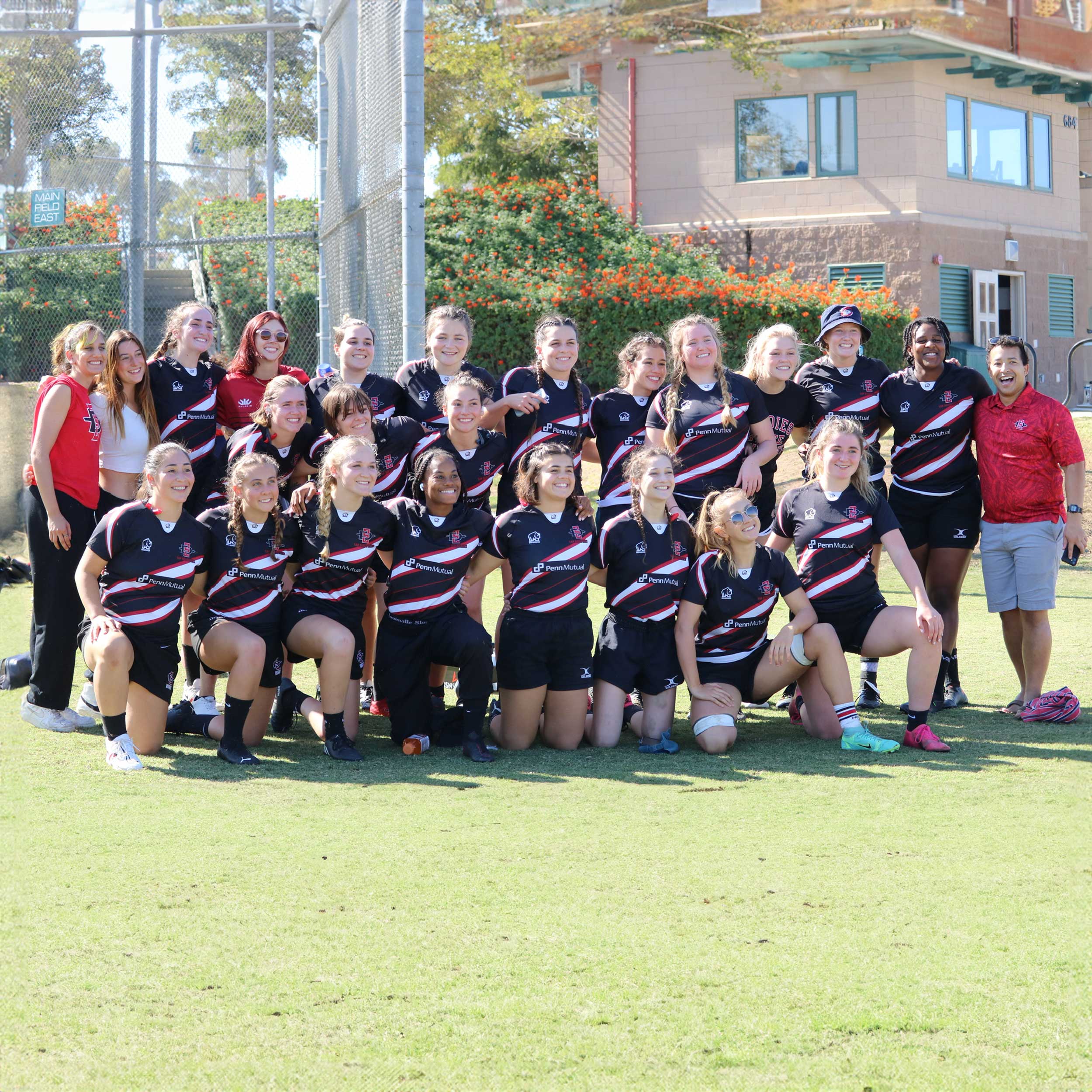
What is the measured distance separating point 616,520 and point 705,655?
2.35ft

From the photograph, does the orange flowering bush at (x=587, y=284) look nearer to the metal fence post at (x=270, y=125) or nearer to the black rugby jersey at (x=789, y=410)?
the metal fence post at (x=270, y=125)

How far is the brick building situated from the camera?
2098 centimetres

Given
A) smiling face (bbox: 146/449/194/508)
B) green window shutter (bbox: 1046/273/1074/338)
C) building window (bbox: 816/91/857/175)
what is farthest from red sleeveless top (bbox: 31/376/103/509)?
green window shutter (bbox: 1046/273/1074/338)

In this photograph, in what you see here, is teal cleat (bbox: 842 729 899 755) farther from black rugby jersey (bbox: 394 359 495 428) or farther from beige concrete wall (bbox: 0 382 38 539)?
beige concrete wall (bbox: 0 382 38 539)

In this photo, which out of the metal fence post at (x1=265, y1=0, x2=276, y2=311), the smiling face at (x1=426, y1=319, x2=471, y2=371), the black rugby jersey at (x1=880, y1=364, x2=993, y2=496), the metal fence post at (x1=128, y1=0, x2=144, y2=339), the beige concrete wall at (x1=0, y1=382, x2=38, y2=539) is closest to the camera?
the smiling face at (x1=426, y1=319, x2=471, y2=371)

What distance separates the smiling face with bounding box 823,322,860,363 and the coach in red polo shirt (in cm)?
65

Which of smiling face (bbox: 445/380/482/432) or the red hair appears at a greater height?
the red hair

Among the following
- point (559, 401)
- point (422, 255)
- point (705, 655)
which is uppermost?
point (422, 255)

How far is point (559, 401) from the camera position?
6.54 meters

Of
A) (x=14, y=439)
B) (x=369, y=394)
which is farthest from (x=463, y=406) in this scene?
(x=14, y=439)

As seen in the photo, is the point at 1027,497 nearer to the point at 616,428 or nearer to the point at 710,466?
the point at 710,466

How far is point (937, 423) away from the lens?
652cm

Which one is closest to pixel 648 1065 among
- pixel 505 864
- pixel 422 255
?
pixel 505 864

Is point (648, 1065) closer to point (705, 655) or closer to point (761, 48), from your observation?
point (705, 655)
